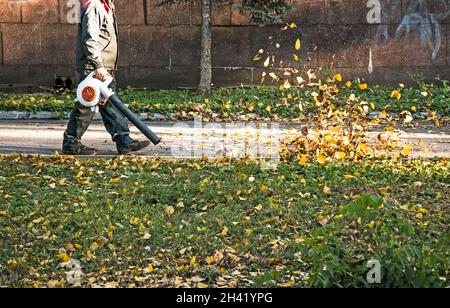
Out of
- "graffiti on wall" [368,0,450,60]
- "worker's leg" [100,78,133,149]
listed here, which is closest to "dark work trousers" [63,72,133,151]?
"worker's leg" [100,78,133,149]

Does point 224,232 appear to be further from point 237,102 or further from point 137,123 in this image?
point 237,102

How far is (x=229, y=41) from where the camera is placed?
691 inches

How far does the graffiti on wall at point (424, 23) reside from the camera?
57.9ft

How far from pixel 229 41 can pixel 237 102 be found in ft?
7.84

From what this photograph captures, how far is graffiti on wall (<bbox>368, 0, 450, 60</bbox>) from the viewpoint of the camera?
17641 millimetres

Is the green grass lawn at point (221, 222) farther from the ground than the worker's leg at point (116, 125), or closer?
closer

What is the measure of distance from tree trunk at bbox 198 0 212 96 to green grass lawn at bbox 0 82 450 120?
19 centimetres

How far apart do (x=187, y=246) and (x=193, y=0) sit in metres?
10.9

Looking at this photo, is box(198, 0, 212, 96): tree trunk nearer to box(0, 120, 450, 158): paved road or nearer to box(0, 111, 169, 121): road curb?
box(0, 111, 169, 121): road curb

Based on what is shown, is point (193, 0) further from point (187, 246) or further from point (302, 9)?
point (187, 246)

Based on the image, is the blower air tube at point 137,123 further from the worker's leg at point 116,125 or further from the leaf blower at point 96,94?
the worker's leg at point 116,125

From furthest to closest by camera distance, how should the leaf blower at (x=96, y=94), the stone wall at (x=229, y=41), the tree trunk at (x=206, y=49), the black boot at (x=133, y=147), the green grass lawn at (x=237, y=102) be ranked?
1. the stone wall at (x=229, y=41)
2. the tree trunk at (x=206, y=49)
3. the green grass lawn at (x=237, y=102)
4. the black boot at (x=133, y=147)
5. the leaf blower at (x=96, y=94)

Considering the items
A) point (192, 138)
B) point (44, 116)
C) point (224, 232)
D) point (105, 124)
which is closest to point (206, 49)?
point (44, 116)

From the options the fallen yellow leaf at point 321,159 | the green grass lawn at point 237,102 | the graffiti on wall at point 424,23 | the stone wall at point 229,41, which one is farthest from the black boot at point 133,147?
the graffiti on wall at point 424,23
